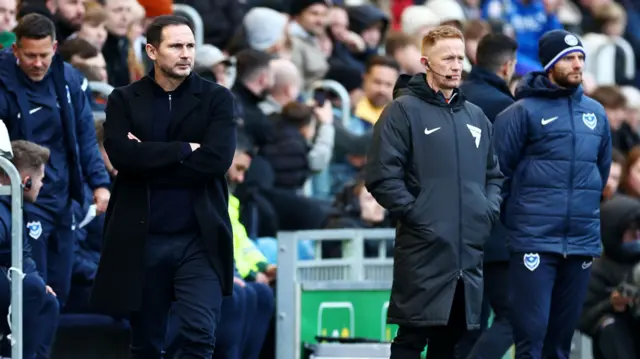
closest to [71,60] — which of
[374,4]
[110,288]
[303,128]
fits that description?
[303,128]

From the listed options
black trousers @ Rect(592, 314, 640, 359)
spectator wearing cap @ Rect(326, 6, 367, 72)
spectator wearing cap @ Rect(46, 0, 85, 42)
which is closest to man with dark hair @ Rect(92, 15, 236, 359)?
spectator wearing cap @ Rect(46, 0, 85, 42)

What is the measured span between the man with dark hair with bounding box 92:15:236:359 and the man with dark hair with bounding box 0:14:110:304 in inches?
52.3

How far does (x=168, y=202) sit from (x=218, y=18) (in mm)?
7810

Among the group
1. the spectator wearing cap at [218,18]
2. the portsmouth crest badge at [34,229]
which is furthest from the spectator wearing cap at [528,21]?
the portsmouth crest badge at [34,229]

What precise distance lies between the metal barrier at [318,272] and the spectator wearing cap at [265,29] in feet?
13.4

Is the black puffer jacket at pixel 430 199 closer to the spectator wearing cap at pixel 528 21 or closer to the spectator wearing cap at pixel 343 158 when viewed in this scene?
the spectator wearing cap at pixel 343 158

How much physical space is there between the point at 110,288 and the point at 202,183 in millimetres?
724

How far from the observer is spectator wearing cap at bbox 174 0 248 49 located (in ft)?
55.0

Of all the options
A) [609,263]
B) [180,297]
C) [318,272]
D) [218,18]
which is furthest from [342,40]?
[180,297]

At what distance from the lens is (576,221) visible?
34.5 feet

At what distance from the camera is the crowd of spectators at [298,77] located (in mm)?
12625

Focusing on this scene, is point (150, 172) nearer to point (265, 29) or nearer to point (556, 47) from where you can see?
point (556, 47)

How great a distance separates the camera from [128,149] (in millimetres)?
9141

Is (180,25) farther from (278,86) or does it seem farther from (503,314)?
(278,86)
